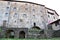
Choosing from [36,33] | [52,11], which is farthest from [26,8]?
[36,33]

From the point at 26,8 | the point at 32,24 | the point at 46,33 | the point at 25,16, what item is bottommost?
the point at 46,33

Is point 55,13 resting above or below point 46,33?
above

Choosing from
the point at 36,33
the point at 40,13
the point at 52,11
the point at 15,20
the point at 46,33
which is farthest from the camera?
the point at 52,11

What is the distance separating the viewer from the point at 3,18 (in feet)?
111

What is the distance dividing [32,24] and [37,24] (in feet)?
5.00

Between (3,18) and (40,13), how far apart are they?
33.5 ft

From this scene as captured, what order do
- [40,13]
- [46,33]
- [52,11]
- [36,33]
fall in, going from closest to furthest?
1. [46,33]
2. [36,33]
3. [40,13]
4. [52,11]

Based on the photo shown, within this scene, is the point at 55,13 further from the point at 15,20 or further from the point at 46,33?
the point at 46,33

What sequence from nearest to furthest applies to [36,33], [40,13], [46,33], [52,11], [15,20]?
[46,33] → [36,33] → [15,20] → [40,13] → [52,11]

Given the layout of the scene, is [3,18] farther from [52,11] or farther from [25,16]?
[52,11]

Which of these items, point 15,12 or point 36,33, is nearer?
point 36,33

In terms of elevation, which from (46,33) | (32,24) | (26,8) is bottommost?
(46,33)

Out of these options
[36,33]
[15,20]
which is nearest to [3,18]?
[15,20]

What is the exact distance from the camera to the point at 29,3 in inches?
1435
